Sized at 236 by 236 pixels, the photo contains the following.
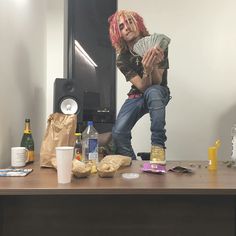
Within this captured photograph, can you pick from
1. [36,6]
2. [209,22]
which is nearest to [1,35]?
[36,6]

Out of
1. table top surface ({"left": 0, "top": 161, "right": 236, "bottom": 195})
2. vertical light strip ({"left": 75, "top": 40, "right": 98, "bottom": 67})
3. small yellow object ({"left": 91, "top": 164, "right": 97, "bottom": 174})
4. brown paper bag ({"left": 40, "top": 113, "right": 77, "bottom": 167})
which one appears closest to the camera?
table top surface ({"left": 0, "top": 161, "right": 236, "bottom": 195})

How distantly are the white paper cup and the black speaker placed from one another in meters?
0.75

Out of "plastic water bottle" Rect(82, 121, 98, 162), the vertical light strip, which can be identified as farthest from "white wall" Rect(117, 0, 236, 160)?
"plastic water bottle" Rect(82, 121, 98, 162)

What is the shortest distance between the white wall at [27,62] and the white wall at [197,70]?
2.20ft

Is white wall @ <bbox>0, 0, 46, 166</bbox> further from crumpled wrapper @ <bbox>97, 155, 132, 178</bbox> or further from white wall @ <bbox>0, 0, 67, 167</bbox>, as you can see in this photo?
crumpled wrapper @ <bbox>97, 155, 132, 178</bbox>

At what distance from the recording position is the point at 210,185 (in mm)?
1053

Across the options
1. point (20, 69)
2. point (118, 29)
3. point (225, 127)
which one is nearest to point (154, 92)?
point (118, 29)

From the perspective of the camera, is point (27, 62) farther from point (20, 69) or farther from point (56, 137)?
point (56, 137)

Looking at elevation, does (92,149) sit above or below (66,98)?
below

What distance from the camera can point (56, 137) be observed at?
1391 millimetres

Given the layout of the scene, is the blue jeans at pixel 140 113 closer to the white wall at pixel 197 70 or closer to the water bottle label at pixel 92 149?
the water bottle label at pixel 92 149

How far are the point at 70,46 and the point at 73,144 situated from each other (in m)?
1.49

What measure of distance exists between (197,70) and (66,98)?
1286 mm

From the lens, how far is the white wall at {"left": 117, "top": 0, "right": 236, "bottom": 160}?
255cm
